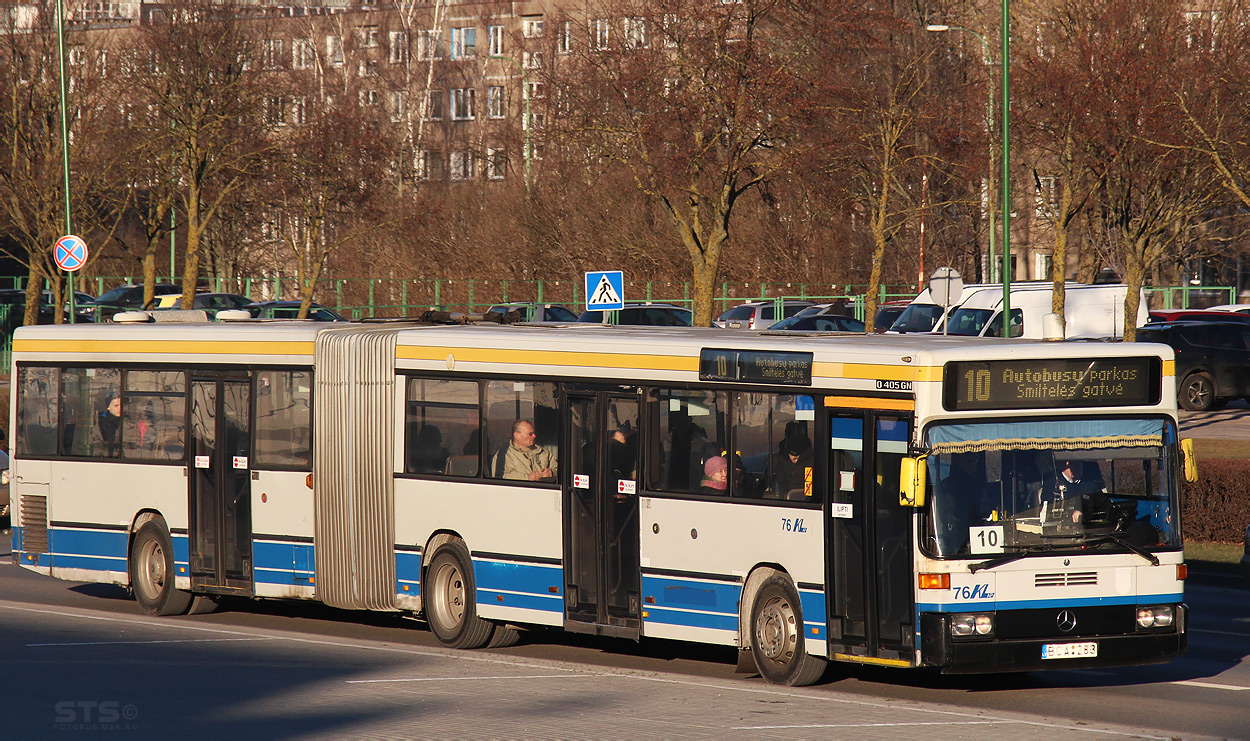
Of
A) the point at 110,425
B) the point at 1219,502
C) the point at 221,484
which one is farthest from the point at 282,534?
the point at 1219,502

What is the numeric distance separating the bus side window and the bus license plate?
10.4m

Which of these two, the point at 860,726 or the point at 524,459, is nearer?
the point at 860,726

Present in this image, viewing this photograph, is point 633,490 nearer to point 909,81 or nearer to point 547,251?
point 909,81

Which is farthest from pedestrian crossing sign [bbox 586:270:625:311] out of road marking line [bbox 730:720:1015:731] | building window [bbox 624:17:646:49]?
road marking line [bbox 730:720:1015:731]

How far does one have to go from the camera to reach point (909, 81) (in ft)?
119

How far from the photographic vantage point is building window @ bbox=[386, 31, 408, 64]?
2835 inches

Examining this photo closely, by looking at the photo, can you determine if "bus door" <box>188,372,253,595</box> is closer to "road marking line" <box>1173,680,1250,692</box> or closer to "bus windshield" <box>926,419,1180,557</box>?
"bus windshield" <box>926,419,1180,557</box>

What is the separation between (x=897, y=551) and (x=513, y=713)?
276 centimetres

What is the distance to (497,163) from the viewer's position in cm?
6825

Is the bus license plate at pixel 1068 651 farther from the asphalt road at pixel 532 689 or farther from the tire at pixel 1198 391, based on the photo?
the tire at pixel 1198 391

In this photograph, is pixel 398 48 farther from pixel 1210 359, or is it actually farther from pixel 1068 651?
pixel 1068 651

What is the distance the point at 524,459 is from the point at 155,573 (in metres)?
4.68

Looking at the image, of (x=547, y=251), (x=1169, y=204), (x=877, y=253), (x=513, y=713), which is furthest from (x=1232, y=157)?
(x=547, y=251)

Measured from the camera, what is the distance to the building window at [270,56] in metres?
44.7
